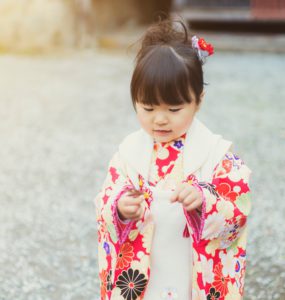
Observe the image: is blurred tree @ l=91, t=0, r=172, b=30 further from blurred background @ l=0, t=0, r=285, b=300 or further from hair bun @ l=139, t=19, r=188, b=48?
hair bun @ l=139, t=19, r=188, b=48

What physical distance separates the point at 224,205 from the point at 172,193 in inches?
6.5

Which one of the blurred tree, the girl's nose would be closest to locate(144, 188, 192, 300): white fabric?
the girl's nose

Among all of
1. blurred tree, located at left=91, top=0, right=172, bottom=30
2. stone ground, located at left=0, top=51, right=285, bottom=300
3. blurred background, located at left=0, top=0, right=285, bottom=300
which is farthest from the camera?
blurred tree, located at left=91, top=0, right=172, bottom=30

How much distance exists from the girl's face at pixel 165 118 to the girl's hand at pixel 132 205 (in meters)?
0.23

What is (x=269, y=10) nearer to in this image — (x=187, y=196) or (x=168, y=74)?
(x=168, y=74)

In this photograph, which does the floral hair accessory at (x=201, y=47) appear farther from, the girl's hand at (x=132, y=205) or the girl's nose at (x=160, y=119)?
the girl's hand at (x=132, y=205)

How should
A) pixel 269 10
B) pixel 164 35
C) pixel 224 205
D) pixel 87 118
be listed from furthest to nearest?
pixel 269 10, pixel 87 118, pixel 164 35, pixel 224 205

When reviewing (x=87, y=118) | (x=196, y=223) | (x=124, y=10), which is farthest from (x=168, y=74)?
(x=124, y=10)

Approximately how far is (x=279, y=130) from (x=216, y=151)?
160 inches

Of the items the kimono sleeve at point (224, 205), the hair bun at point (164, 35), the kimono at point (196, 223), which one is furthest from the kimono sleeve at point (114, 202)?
the hair bun at point (164, 35)

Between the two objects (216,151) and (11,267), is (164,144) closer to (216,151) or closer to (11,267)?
(216,151)

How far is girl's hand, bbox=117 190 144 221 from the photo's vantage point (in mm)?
1710

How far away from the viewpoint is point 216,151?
189 cm

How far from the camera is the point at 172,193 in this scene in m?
1.78
